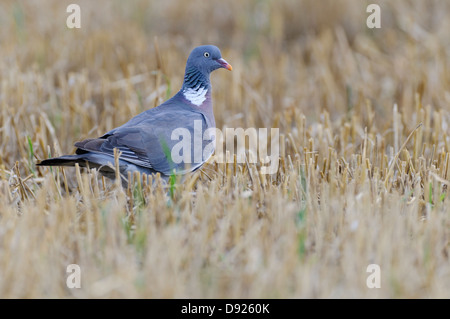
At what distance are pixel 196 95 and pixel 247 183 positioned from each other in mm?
814

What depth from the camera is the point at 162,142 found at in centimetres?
399

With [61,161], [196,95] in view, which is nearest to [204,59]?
[196,95]

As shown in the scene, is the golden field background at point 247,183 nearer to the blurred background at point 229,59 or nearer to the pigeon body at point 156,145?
the blurred background at point 229,59

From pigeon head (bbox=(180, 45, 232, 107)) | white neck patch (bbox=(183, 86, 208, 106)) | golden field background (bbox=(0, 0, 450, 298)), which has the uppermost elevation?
pigeon head (bbox=(180, 45, 232, 107))

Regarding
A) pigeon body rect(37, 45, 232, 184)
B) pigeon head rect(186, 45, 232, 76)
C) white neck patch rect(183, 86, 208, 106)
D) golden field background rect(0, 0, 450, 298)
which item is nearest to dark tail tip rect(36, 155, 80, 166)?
pigeon body rect(37, 45, 232, 184)

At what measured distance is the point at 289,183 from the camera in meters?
3.79

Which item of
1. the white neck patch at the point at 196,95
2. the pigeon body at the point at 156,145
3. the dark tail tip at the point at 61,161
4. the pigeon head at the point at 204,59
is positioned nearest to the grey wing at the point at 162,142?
the pigeon body at the point at 156,145

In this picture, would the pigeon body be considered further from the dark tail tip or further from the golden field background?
the golden field background

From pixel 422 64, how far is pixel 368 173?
310 centimetres

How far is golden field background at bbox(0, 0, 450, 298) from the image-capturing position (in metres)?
2.77

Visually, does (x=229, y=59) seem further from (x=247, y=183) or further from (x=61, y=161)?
(x=61, y=161)

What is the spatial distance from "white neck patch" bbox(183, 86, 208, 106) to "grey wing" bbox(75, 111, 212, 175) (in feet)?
0.85
